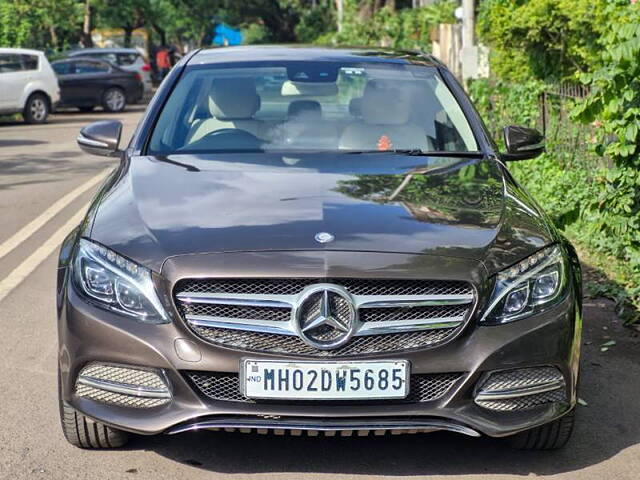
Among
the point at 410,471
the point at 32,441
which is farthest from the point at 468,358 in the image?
the point at 32,441

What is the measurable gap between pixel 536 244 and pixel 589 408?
3.86ft

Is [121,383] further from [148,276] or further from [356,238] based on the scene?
[356,238]

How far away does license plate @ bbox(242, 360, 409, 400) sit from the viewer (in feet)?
13.5

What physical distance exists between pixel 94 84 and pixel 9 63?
5440 mm

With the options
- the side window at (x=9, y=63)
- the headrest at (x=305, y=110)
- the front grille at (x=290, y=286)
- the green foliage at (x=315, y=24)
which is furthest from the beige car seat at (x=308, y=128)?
the green foliage at (x=315, y=24)

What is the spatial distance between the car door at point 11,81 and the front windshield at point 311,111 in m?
20.4

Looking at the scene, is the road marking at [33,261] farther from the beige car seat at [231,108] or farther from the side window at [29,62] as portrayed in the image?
the side window at [29,62]

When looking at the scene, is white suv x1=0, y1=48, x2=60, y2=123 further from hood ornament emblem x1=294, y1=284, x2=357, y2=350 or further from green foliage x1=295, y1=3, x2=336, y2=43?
green foliage x1=295, y1=3, x2=336, y2=43

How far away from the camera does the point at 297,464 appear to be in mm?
4477

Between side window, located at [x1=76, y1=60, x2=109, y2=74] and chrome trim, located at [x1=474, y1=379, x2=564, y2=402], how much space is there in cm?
2839

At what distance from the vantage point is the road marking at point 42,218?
9.80 metres

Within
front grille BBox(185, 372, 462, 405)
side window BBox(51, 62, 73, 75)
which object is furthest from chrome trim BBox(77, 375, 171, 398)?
side window BBox(51, 62, 73, 75)

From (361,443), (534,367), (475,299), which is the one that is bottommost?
(361,443)

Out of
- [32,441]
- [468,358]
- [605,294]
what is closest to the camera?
[468,358]
